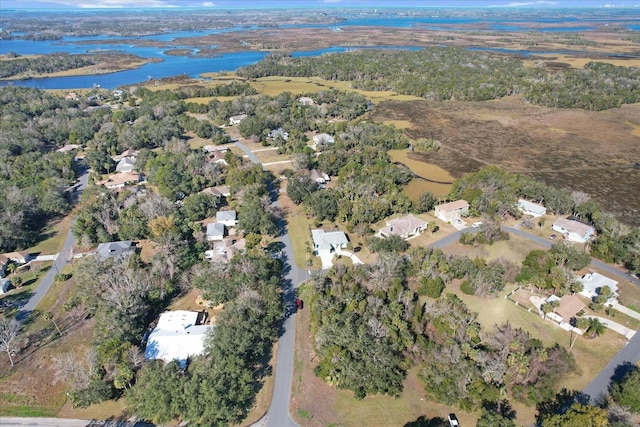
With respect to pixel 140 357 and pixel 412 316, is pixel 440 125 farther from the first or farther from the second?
pixel 140 357

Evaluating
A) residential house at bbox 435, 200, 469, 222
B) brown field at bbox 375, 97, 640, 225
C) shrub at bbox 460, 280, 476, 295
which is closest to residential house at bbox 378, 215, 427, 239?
residential house at bbox 435, 200, 469, 222

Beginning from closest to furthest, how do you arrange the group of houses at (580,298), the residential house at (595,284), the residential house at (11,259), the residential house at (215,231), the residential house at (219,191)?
1. the group of houses at (580,298)
2. the residential house at (595,284)
3. the residential house at (11,259)
4. the residential house at (215,231)
5. the residential house at (219,191)

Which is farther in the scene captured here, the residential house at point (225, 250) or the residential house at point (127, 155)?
the residential house at point (127, 155)

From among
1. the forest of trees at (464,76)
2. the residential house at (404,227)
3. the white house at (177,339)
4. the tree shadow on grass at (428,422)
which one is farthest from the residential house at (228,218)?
the forest of trees at (464,76)

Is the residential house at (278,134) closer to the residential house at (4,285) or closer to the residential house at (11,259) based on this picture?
the residential house at (11,259)

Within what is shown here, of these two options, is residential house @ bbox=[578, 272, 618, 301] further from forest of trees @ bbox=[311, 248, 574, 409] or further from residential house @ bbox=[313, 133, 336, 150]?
residential house @ bbox=[313, 133, 336, 150]

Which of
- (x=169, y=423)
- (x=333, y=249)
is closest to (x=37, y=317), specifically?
(x=169, y=423)

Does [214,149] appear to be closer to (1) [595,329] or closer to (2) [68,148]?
(2) [68,148]
